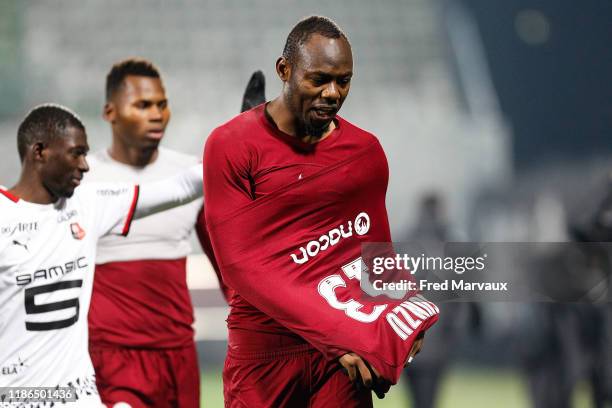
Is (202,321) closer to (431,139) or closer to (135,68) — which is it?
(431,139)

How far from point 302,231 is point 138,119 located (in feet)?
4.81

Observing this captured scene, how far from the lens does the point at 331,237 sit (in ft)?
7.57

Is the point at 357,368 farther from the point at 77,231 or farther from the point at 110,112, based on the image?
the point at 110,112

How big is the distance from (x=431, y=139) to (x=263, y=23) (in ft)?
6.35

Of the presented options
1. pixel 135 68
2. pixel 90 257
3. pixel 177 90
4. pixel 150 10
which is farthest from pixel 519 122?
pixel 90 257

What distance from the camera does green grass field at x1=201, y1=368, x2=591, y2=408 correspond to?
582 cm

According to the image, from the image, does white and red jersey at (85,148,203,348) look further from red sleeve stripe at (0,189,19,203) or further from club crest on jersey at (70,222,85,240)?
red sleeve stripe at (0,189,19,203)

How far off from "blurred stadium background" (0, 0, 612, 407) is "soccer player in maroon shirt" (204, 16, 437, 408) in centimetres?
453

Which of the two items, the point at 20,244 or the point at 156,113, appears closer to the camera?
the point at 20,244

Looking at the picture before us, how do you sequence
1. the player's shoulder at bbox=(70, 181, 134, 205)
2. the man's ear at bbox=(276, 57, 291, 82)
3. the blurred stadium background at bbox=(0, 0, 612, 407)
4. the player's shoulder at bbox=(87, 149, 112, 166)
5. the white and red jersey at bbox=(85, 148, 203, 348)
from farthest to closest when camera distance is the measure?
the blurred stadium background at bbox=(0, 0, 612, 407)
the player's shoulder at bbox=(87, 149, 112, 166)
the white and red jersey at bbox=(85, 148, 203, 348)
the player's shoulder at bbox=(70, 181, 134, 205)
the man's ear at bbox=(276, 57, 291, 82)

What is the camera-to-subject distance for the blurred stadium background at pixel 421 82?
24.1 ft

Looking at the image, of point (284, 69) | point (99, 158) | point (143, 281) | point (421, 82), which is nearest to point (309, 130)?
point (284, 69)

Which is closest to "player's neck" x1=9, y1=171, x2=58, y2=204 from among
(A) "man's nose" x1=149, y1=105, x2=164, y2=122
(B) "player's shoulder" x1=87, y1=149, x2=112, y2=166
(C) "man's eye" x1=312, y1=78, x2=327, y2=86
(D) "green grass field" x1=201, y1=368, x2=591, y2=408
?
(B) "player's shoulder" x1=87, y1=149, x2=112, y2=166

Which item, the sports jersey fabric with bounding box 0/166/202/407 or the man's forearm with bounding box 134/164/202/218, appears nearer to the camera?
the sports jersey fabric with bounding box 0/166/202/407
